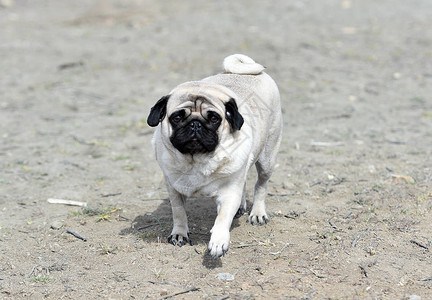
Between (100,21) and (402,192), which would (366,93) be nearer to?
(402,192)

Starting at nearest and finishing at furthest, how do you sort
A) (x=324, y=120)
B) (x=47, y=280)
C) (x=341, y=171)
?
(x=47, y=280), (x=341, y=171), (x=324, y=120)

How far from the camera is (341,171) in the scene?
22.1 ft

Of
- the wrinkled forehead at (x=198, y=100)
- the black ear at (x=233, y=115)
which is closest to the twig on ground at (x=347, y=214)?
the black ear at (x=233, y=115)

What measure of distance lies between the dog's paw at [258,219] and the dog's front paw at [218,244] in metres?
1.02

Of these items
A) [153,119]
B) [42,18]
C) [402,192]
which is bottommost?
[42,18]

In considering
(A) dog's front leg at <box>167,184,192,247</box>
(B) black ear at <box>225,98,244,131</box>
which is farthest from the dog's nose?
(A) dog's front leg at <box>167,184,192,247</box>

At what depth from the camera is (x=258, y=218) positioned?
5512 millimetres

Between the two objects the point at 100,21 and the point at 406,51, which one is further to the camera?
the point at 100,21

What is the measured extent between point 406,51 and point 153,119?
8.91 metres

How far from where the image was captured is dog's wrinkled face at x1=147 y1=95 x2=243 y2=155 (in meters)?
4.30

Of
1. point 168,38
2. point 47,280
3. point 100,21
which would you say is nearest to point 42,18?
point 100,21

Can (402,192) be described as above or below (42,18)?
above

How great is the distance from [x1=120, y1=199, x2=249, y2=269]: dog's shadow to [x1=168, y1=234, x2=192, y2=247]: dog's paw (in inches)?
2.6

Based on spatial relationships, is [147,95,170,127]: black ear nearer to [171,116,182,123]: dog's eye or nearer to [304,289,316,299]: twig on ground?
[171,116,182,123]: dog's eye
